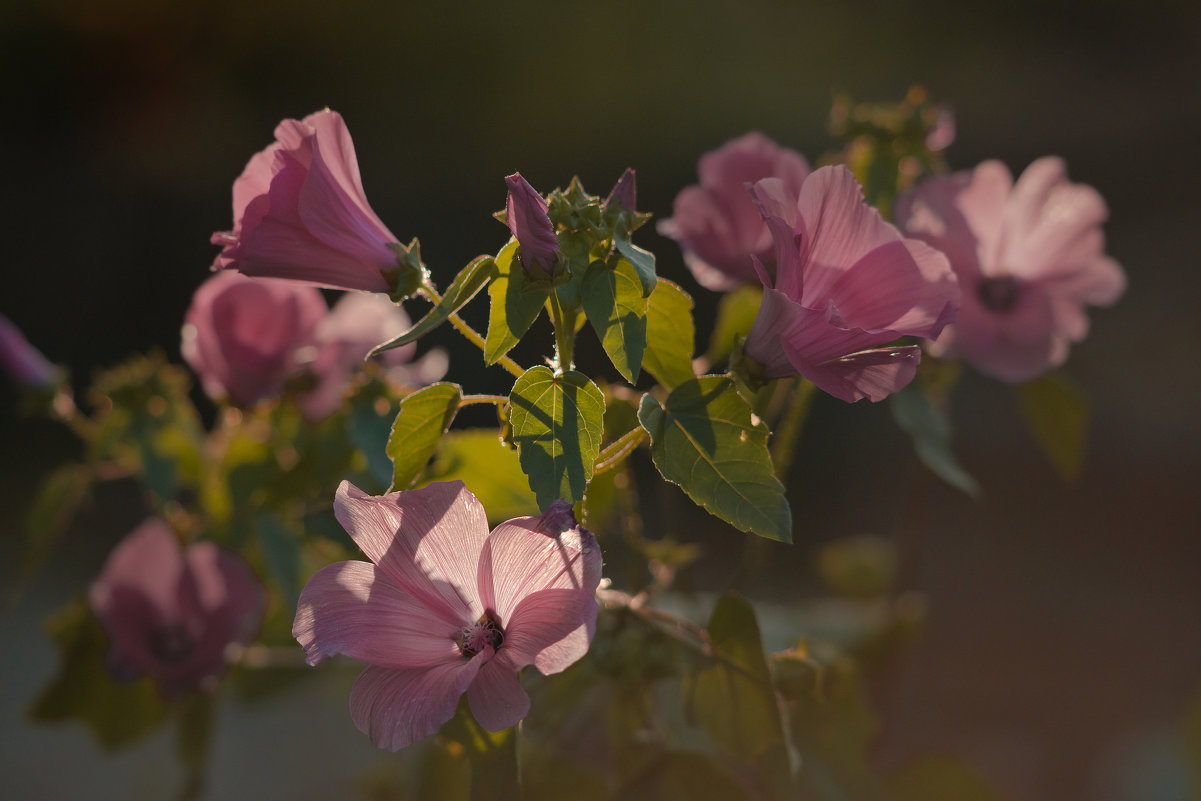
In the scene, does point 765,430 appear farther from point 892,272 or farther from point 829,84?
point 829,84

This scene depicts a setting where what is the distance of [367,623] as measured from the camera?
40 cm

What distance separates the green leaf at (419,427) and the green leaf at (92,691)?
0.53 metres

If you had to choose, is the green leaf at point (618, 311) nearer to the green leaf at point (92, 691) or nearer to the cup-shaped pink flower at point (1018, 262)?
the cup-shaped pink flower at point (1018, 262)

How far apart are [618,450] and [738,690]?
0.53ft

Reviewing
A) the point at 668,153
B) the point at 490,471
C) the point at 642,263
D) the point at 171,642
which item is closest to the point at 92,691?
the point at 171,642

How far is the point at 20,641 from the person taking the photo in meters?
1.48

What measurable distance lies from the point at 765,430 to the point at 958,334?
0.25 meters

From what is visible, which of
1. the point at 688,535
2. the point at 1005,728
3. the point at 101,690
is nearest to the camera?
the point at 101,690

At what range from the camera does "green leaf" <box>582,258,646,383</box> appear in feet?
1.31

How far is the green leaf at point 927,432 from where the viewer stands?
0.62 meters

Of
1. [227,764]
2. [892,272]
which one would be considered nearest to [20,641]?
[227,764]

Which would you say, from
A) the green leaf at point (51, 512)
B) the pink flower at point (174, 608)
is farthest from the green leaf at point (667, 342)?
the green leaf at point (51, 512)

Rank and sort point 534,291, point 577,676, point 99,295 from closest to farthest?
point 534,291 → point 577,676 → point 99,295

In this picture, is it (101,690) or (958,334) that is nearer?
(958,334)
